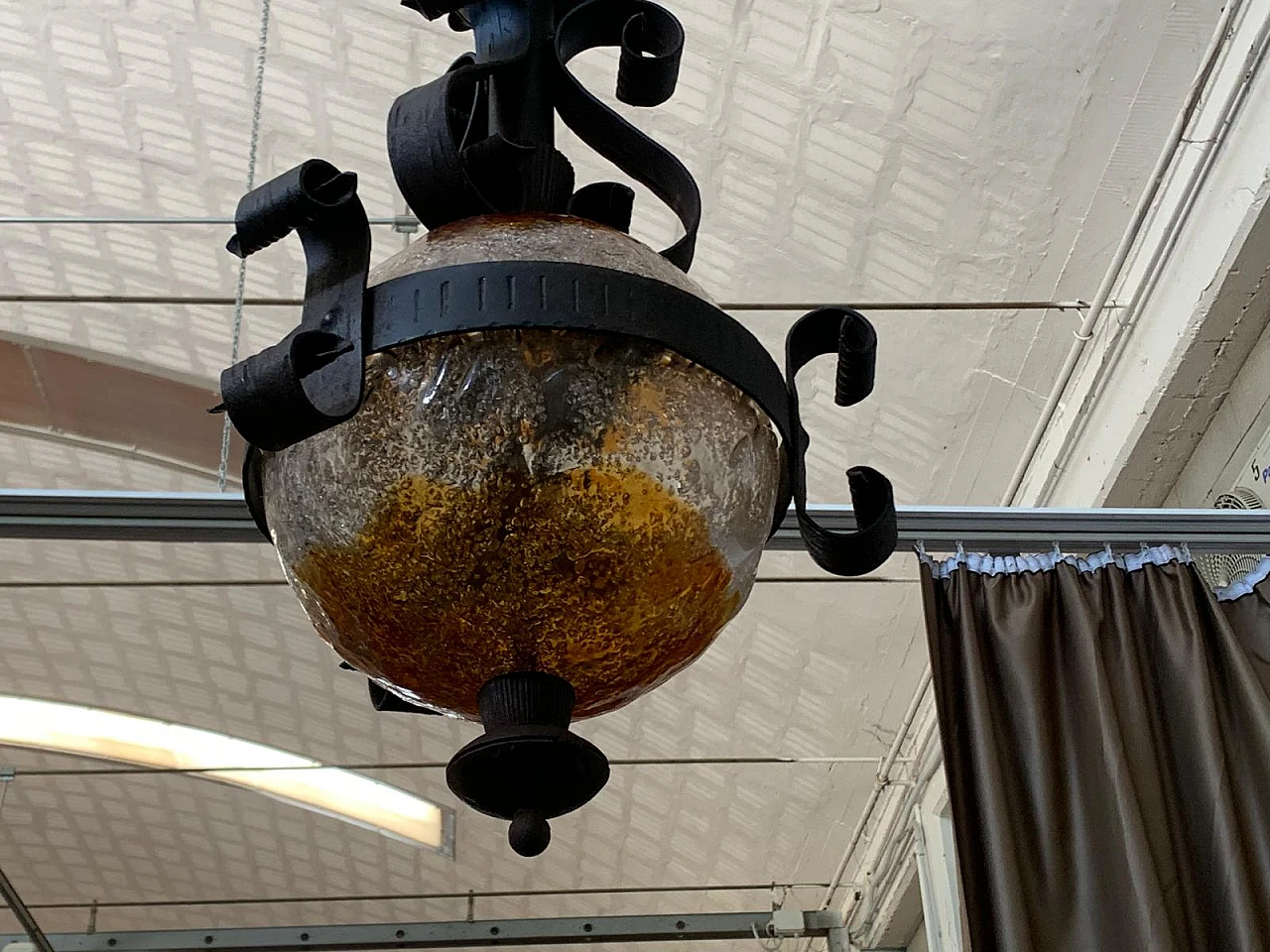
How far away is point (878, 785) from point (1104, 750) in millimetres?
3557

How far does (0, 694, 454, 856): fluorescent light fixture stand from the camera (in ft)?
21.4

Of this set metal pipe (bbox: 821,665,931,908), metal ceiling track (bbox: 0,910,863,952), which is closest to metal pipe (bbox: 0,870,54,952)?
metal ceiling track (bbox: 0,910,863,952)

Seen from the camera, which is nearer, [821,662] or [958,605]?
[958,605]

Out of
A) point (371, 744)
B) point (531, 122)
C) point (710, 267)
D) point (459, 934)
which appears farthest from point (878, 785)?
point (531, 122)

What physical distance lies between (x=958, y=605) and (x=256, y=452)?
2.10m

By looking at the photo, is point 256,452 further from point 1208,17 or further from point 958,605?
point 1208,17

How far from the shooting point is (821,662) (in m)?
5.93

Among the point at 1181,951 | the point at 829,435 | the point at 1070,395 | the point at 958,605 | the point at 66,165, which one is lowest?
the point at 1181,951

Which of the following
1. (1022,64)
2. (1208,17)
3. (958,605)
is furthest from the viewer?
(1022,64)

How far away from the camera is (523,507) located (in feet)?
3.23

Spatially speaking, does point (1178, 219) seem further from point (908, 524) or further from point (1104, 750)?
point (908, 524)

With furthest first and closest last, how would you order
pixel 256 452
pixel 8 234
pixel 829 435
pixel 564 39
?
pixel 8 234
pixel 829 435
pixel 564 39
pixel 256 452

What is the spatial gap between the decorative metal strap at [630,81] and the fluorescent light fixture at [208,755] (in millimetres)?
5471

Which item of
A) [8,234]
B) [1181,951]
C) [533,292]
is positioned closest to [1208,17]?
[1181,951]
